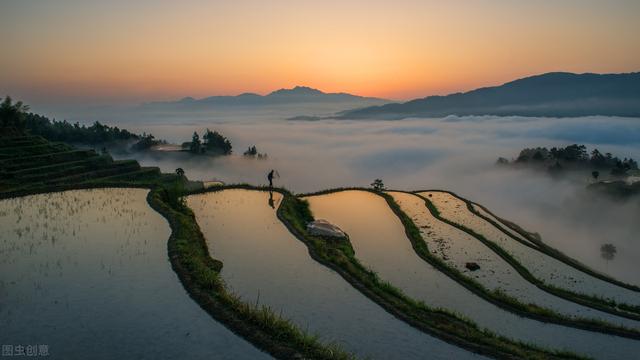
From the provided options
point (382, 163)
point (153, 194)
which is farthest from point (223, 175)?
point (382, 163)

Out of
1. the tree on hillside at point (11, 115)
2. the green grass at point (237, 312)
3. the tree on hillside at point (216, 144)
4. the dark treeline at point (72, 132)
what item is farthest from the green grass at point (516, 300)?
the tree on hillside at point (216, 144)

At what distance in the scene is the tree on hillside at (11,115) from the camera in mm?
40031

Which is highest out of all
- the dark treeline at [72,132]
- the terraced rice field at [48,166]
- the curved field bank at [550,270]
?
the dark treeline at [72,132]

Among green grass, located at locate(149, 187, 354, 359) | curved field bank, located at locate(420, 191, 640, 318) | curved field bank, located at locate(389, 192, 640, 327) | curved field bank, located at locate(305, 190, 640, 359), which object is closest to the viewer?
green grass, located at locate(149, 187, 354, 359)

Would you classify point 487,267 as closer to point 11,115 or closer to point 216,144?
point 11,115

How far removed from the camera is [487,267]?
19.2m

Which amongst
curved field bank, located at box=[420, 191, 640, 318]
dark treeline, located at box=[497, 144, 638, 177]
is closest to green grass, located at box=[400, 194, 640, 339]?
curved field bank, located at box=[420, 191, 640, 318]

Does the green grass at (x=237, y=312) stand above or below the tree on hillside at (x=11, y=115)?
below

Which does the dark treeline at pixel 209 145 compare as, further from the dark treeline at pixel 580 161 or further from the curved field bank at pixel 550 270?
the dark treeline at pixel 580 161

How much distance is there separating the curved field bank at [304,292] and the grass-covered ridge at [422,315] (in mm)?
Answer: 316

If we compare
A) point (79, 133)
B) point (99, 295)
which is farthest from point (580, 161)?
point (79, 133)

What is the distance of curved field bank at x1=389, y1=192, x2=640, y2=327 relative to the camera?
15429 mm

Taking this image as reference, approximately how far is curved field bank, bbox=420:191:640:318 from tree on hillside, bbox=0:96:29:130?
46078 millimetres

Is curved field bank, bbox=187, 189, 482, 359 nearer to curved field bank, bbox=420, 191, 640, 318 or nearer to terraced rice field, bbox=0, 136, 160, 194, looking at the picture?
curved field bank, bbox=420, 191, 640, 318
